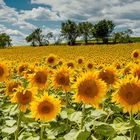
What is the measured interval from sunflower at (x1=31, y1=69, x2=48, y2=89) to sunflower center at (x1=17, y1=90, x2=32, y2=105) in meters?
0.88

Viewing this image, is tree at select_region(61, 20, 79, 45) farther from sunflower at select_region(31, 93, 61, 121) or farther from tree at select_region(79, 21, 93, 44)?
sunflower at select_region(31, 93, 61, 121)

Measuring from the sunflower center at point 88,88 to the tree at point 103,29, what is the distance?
109 m

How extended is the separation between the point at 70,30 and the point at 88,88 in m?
115

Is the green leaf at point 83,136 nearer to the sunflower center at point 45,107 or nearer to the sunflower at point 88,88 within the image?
the sunflower at point 88,88

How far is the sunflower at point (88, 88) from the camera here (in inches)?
169

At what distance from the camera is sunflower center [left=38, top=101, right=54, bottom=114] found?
4.49 metres

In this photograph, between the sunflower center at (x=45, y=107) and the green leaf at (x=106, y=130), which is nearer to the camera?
the green leaf at (x=106, y=130)

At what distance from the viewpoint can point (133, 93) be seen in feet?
12.7

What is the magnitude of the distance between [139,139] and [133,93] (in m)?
0.51

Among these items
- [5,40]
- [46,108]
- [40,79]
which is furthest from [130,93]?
[5,40]

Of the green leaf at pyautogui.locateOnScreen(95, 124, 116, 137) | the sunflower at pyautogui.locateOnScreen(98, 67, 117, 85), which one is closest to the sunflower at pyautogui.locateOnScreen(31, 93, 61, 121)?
the green leaf at pyautogui.locateOnScreen(95, 124, 116, 137)

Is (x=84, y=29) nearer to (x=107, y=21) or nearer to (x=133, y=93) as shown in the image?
(x=107, y=21)

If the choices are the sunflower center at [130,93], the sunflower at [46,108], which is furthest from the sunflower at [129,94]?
the sunflower at [46,108]

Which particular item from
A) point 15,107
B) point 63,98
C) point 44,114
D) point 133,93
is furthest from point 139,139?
point 63,98
